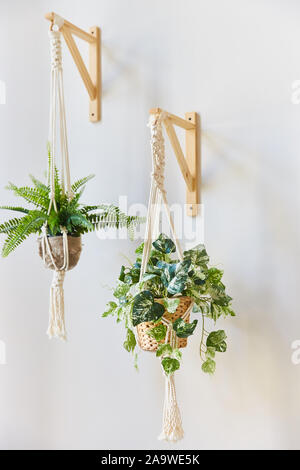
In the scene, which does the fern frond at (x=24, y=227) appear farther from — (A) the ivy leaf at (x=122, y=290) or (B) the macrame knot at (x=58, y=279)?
(A) the ivy leaf at (x=122, y=290)

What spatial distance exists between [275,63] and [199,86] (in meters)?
0.21

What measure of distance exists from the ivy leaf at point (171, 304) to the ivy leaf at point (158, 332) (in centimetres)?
6

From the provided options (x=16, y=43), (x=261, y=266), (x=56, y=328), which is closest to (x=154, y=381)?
(x=56, y=328)

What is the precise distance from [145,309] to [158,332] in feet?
0.24

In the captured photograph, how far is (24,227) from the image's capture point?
49.1 inches

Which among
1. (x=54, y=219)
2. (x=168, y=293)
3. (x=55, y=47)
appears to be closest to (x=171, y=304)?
(x=168, y=293)

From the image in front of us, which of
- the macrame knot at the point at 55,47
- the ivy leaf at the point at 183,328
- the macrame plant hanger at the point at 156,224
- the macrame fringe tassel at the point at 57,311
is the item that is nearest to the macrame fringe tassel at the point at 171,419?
the macrame plant hanger at the point at 156,224

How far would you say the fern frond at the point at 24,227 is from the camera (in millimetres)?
1251

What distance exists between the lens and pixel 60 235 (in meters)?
1.28

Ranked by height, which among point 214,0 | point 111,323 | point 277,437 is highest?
point 214,0

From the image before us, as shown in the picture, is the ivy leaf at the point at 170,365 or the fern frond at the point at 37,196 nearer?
the ivy leaf at the point at 170,365

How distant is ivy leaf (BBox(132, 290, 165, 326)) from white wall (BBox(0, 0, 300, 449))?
1.04ft

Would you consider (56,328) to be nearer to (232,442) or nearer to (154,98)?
(232,442)
